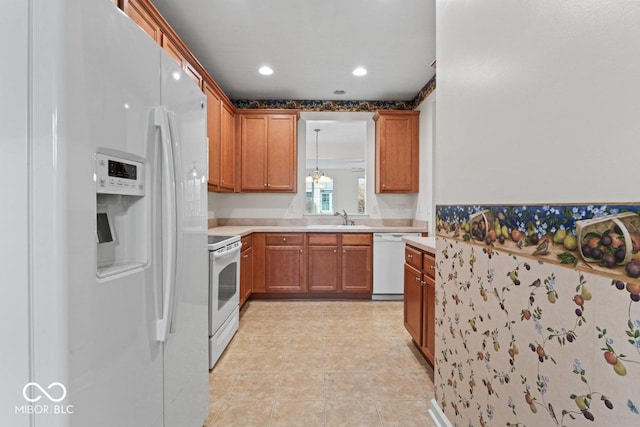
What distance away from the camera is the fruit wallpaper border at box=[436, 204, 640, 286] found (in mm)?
658

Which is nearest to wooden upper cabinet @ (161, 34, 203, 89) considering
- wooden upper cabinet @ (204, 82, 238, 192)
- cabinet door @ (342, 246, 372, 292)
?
wooden upper cabinet @ (204, 82, 238, 192)

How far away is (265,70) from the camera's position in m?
3.44

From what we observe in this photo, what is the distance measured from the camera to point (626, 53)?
654mm

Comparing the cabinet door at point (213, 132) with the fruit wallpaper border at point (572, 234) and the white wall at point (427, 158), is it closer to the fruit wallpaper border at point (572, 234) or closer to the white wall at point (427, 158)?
the white wall at point (427, 158)

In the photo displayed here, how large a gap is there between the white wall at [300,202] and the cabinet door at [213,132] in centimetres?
93

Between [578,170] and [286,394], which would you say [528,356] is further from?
[286,394]

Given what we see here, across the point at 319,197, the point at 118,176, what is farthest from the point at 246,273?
the point at 118,176

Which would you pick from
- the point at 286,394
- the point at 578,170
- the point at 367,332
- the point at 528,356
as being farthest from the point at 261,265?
the point at 578,170

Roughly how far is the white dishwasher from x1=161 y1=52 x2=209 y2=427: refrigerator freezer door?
105 inches

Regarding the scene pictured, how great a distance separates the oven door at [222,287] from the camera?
7.41 ft

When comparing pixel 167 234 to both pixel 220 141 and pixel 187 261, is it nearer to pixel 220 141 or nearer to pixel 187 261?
pixel 187 261

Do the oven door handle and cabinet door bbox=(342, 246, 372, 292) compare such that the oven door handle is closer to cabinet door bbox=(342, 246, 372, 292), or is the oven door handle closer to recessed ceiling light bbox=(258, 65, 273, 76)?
cabinet door bbox=(342, 246, 372, 292)

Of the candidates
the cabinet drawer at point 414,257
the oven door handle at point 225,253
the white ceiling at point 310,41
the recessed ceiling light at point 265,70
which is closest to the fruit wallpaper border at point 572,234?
the cabinet drawer at point 414,257

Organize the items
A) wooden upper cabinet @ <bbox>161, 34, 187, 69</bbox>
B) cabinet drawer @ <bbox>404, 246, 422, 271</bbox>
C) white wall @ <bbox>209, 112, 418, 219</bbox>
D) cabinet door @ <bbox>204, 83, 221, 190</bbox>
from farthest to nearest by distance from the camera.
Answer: white wall @ <bbox>209, 112, 418, 219</bbox> → cabinet door @ <bbox>204, 83, 221, 190</bbox> → cabinet drawer @ <bbox>404, 246, 422, 271</bbox> → wooden upper cabinet @ <bbox>161, 34, 187, 69</bbox>
